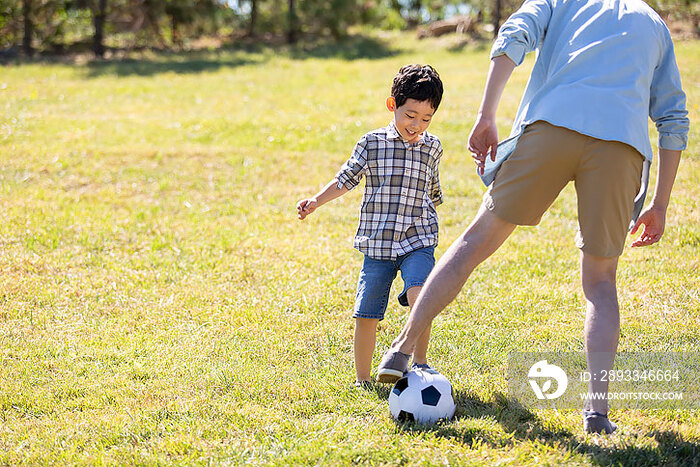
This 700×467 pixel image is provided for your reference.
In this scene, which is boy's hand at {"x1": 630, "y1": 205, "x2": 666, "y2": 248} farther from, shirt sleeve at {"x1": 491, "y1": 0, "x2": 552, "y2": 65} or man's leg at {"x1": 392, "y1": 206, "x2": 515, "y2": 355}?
shirt sleeve at {"x1": 491, "y1": 0, "x2": 552, "y2": 65}

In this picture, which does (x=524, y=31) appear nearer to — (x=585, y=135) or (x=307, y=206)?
(x=585, y=135)

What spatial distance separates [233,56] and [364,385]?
15.4 meters

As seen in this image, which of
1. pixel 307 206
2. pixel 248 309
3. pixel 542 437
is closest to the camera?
pixel 542 437

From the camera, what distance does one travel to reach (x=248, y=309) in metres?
4.49

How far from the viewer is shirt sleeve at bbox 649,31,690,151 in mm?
2859

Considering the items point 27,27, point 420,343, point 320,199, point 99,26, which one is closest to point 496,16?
point 99,26

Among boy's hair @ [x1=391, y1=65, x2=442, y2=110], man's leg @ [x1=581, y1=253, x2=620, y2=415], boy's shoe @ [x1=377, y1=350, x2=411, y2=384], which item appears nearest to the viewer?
man's leg @ [x1=581, y1=253, x2=620, y2=415]

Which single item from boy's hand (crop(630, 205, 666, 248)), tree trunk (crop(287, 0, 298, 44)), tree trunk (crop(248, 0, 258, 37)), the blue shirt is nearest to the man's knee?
boy's hand (crop(630, 205, 666, 248))

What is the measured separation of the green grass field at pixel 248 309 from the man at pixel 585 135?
0.42 meters

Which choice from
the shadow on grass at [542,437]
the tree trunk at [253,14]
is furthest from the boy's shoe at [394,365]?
the tree trunk at [253,14]

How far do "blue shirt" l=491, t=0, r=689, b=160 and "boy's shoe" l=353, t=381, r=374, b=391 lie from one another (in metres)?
1.35

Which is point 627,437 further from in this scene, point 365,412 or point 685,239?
point 685,239

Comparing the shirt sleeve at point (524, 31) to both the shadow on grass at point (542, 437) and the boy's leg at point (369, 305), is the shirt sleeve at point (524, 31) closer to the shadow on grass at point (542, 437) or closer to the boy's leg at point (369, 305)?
the boy's leg at point (369, 305)

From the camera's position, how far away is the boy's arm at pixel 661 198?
2.94 m
